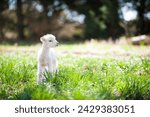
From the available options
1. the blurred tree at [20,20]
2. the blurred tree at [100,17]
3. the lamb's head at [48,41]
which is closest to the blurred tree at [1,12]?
the blurred tree at [20,20]

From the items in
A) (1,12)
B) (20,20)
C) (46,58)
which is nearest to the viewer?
(46,58)

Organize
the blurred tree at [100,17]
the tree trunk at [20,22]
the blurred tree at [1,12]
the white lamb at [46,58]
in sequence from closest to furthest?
1. the white lamb at [46,58]
2. the blurred tree at [100,17]
3. the blurred tree at [1,12]
4. the tree trunk at [20,22]

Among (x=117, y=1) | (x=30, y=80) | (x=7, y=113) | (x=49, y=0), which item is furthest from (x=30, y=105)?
(x=49, y=0)

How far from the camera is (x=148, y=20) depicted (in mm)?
23516

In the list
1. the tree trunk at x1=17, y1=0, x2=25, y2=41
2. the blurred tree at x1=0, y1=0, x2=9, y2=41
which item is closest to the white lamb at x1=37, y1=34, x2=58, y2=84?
A: the blurred tree at x1=0, y1=0, x2=9, y2=41

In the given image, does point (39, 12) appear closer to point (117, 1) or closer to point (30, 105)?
point (117, 1)

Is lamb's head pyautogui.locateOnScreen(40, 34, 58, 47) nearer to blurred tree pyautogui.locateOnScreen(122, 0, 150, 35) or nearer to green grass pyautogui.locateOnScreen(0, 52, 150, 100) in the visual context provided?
green grass pyautogui.locateOnScreen(0, 52, 150, 100)

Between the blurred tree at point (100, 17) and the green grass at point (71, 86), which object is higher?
the blurred tree at point (100, 17)

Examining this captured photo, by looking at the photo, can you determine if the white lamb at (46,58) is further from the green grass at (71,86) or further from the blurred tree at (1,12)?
the blurred tree at (1,12)

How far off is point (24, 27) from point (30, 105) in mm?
22334

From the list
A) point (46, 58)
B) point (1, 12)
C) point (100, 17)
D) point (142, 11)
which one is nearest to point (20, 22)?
point (1, 12)

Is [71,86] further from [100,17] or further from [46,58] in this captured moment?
[100,17]

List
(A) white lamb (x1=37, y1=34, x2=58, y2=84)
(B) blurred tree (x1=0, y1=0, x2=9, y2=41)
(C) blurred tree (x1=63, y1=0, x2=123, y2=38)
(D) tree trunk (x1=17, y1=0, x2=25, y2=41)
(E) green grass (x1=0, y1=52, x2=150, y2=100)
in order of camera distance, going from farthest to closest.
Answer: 1. (D) tree trunk (x1=17, y1=0, x2=25, y2=41)
2. (B) blurred tree (x1=0, y1=0, x2=9, y2=41)
3. (C) blurred tree (x1=63, y1=0, x2=123, y2=38)
4. (A) white lamb (x1=37, y1=34, x2=58, y2=84)
5. (E) green grass (x1=0, y1=52, x2=150, y2=100)

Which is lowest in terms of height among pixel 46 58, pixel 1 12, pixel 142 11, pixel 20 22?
pixel 46 58
